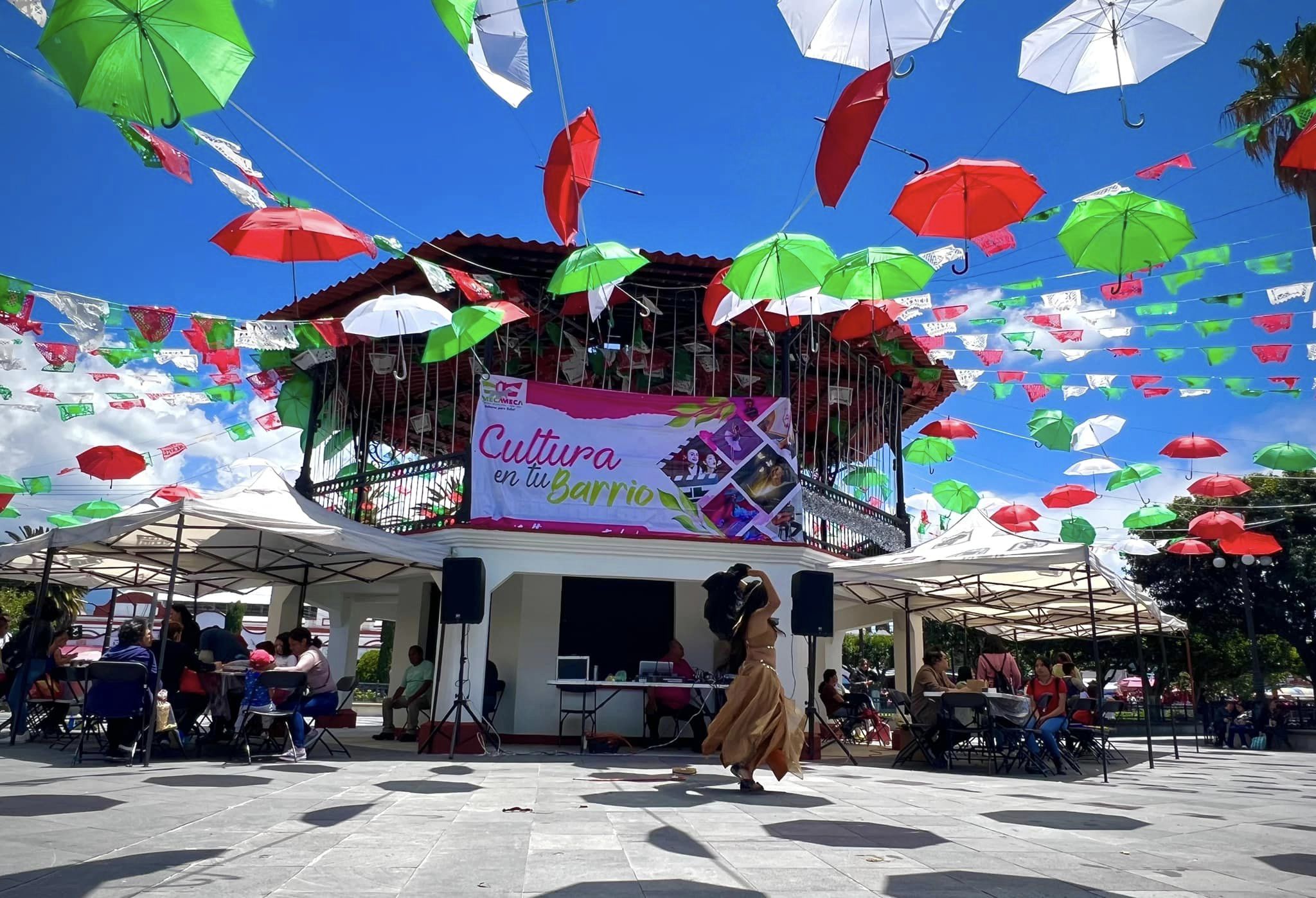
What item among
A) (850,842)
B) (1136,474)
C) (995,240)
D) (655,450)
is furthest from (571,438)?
(1136,474)

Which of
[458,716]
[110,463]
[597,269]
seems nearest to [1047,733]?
[458,716]

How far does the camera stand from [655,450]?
42.4ft

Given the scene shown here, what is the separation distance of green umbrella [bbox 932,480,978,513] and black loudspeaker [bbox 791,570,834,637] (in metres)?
9.72

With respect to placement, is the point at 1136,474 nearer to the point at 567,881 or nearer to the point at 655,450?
the point at 655,450

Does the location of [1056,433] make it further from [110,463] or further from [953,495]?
[110,463]

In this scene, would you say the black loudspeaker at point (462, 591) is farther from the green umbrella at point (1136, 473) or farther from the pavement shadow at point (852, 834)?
the green umbrella at point (1136, 473)

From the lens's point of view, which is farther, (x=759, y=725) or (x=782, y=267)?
(x=782, y=267)

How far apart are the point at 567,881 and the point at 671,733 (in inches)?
387

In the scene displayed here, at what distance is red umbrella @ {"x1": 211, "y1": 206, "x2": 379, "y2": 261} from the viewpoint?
862 centimetres

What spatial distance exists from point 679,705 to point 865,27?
28.7 feet

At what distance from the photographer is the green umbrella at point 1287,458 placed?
1332 centimetres

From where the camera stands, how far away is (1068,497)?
17.0m

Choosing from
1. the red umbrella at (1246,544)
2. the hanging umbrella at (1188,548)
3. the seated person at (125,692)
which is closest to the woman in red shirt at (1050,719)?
the red umbrella at (1246,544)

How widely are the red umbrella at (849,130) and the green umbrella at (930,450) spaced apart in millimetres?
11879
